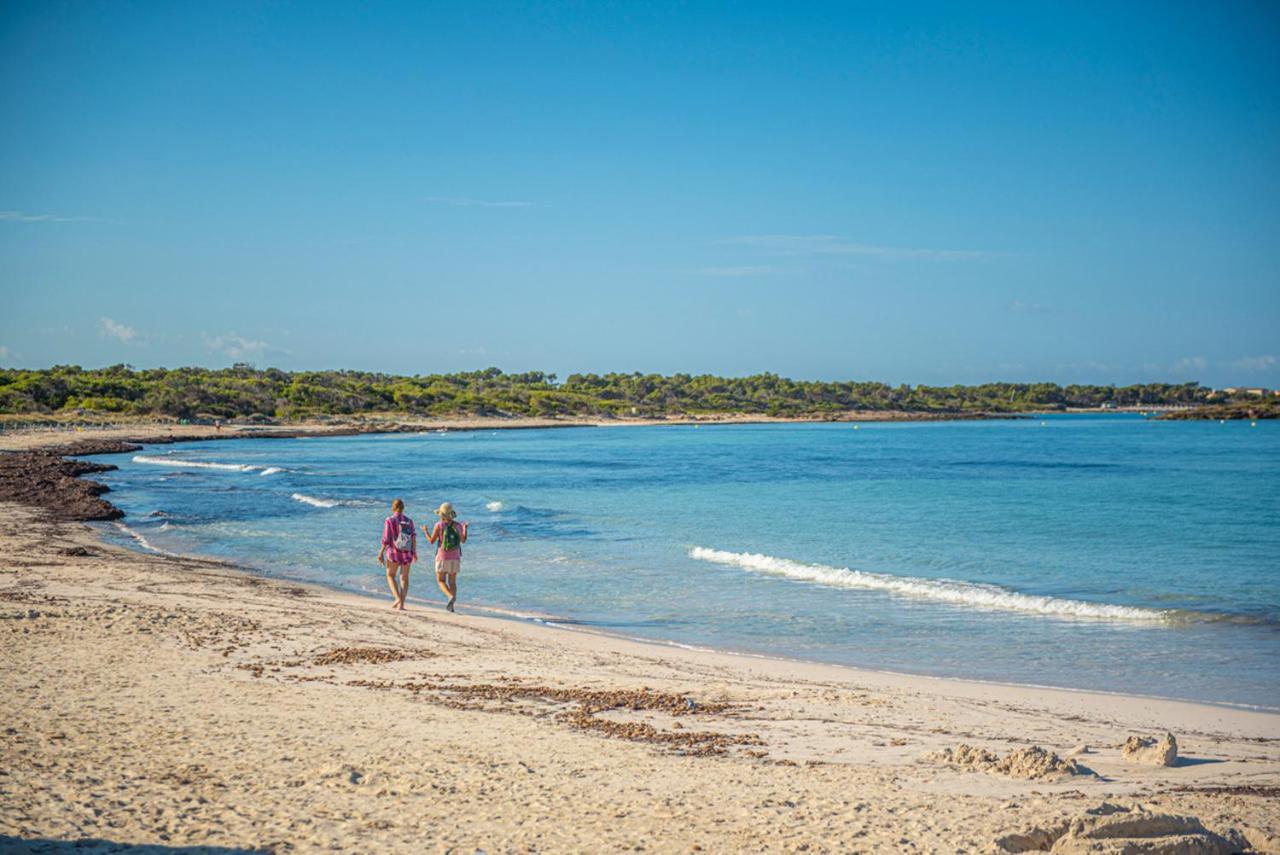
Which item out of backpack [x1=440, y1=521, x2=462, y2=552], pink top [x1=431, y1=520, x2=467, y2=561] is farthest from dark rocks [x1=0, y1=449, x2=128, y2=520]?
backpack [x1=440, y1=521, x2=462, y2=552]

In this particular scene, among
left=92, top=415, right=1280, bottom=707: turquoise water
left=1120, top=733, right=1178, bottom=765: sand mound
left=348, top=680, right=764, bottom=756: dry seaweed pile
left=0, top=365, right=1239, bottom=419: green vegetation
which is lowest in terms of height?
left=92, top=415, right=1280, bottom=707: turquoise water

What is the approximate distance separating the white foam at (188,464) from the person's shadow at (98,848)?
40652 millimetres

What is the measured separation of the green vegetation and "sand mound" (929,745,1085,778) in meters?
80.1

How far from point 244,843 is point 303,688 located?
3.62 m

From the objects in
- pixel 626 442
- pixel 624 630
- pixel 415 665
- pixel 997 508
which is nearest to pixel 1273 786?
pixel 415 665

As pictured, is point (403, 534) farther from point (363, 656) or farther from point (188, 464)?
point (188, 464)

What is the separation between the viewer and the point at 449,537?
14.3 meters

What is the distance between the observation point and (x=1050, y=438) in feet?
278

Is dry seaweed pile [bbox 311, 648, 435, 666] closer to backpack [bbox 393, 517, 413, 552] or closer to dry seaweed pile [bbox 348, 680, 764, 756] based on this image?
dry seaweed pile [bbox 348, 680, 764, 756]

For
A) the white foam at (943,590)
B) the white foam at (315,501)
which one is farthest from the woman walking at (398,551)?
the white foam at (315,501)

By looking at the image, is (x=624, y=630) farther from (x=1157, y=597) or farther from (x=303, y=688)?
(x=1157, y=597)

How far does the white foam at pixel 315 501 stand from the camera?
29500 mm

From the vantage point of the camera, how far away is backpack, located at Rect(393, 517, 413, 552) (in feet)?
46.8

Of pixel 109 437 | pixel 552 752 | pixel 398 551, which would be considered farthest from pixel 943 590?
pixel 109 437
